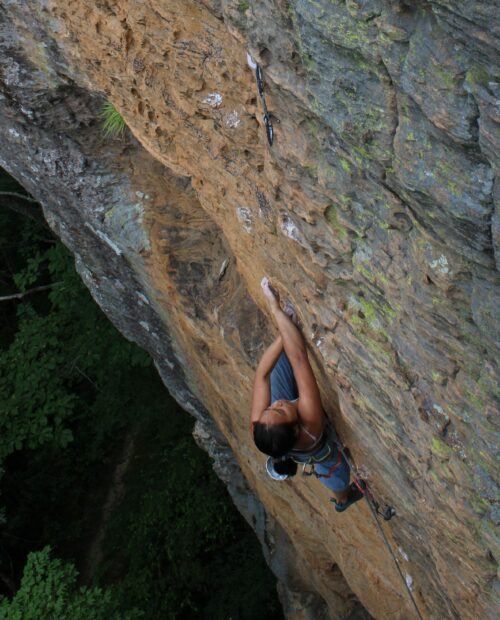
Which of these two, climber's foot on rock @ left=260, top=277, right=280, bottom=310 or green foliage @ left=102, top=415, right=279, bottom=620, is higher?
climber's foot on rock @ left=260, top=277, right=280, bottom=310

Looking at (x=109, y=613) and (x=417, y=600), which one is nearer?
(x=417, y=600)

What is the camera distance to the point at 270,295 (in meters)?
4.25

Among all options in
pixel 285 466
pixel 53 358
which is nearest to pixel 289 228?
pixel 285 466

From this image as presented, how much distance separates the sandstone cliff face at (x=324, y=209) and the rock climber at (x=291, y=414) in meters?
0.12

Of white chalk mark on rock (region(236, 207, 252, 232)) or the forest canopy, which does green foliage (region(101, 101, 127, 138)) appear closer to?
white chalk mark on rock (region(236, 207, 252, 232))

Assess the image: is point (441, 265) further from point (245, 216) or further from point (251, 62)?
point (245, 216)

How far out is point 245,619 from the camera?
385 inches

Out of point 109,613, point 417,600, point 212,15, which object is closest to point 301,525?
point 417,600

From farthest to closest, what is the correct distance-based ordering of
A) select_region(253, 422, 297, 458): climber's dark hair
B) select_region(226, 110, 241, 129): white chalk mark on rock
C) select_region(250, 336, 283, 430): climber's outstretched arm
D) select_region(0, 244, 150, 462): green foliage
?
select_region(0, 244, 150, 462): green foliage, select_region(250, 336, 283, 430): climber's outstretched arm, select_region(253, 422, 297, 458): climber's dark hair, select_region(226, 110, 241, 129): white chalk mark on rock

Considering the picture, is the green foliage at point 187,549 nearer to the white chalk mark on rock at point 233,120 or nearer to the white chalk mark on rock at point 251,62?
the white chalk mark on rock at point 233,120

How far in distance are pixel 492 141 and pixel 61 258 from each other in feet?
31.3

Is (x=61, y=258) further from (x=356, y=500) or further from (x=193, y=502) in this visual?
(x=356, y=500)

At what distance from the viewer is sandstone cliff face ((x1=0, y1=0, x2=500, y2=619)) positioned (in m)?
2.23

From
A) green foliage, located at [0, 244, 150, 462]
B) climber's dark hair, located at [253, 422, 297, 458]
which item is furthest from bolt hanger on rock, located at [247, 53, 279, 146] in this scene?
green foliage, located at [0, 244, 150, 462]
